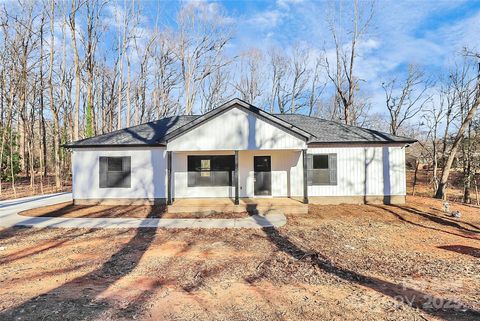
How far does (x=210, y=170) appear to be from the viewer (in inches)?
507

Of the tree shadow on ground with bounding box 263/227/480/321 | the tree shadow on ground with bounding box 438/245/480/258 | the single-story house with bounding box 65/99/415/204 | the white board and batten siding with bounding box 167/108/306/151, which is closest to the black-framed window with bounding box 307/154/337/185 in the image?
the single-story house with bounding box 65/99/415/204

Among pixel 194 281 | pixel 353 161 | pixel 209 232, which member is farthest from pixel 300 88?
pixel 194 281

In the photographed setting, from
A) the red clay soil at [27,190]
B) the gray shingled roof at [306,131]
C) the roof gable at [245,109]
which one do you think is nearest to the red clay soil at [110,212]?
the gray shingled roof at [306,131]

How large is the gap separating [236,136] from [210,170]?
254 centimetres

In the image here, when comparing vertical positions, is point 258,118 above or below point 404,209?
above

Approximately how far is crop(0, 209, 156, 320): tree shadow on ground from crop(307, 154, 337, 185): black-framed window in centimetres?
879

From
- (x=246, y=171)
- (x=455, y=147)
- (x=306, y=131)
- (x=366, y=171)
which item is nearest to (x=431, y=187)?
(x=455, y=147)

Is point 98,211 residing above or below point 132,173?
below

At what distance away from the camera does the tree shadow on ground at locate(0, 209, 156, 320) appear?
12.1 feet

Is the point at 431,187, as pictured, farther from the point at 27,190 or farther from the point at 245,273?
the point at 27,190

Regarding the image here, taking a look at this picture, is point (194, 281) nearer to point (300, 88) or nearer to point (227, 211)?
point (227, 211)

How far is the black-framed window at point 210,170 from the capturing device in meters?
12.8

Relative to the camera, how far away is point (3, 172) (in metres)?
23.6

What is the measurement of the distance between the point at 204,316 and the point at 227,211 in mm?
7250
